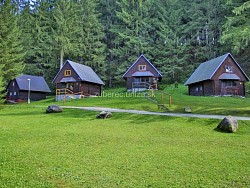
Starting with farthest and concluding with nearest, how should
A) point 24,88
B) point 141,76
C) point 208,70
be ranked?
point 24,88 → point 141,76 → point 208,70

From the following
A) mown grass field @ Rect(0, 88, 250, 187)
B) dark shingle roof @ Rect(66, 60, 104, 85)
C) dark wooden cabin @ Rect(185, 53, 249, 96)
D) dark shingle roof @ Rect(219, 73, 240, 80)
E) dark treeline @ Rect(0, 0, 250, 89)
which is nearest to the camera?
mown grass field @ Rect(0, 88, 250, 187)

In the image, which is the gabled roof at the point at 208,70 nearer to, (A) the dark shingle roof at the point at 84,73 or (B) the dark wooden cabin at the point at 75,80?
(A) the dark shingle roof at the point at 84,73

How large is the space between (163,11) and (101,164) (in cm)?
5226

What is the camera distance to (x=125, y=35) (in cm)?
5416

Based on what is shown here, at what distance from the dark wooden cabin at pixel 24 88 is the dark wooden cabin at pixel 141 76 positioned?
14.9m

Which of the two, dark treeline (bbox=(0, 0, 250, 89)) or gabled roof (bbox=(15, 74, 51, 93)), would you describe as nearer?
gabled roof (bbox=(15, 74, 51, 93))

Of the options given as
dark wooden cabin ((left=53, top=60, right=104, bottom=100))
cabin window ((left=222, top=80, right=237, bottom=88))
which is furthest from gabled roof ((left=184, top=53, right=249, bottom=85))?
dark wooden cabin ((left=53, top=60, right=104, bottom=100))

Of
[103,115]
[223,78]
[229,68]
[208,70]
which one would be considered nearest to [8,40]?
[103,115]

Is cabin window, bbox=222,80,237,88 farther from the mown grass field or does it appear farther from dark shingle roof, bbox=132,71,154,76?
the mown grass field

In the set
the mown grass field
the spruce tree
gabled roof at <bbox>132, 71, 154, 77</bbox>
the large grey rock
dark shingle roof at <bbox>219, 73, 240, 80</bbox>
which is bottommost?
the mown grass field

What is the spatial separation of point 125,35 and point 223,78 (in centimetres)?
2386

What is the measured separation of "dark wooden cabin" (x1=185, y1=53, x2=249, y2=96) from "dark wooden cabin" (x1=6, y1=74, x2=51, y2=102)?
25484 mm

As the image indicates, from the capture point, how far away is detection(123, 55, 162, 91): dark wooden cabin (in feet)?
144

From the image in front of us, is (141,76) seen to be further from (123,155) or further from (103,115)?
(123,155)
